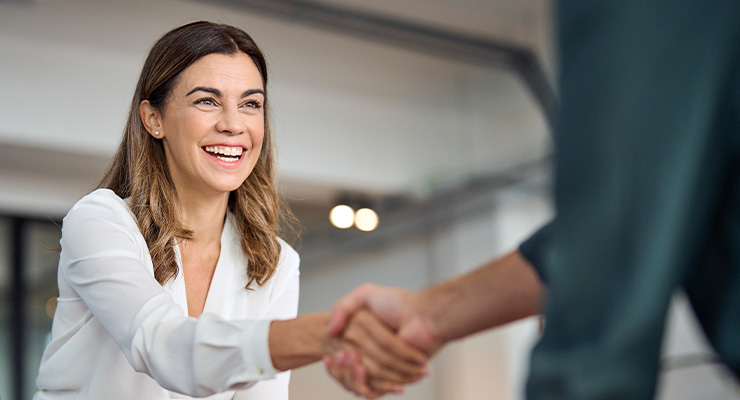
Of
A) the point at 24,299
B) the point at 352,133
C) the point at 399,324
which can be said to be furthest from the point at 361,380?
the point at 24,299

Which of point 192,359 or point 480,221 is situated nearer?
point 192,359

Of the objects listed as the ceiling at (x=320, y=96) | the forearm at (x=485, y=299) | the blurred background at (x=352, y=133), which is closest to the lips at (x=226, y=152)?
the forearm at (x=485, y=299)

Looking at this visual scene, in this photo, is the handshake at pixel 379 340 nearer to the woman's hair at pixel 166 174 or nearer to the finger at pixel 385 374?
the finger at pixel 385 374

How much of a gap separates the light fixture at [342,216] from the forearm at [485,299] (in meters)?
5.87

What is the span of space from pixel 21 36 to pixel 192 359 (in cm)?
443

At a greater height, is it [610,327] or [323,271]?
[610,327]

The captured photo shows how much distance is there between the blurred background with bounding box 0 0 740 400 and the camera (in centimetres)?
514

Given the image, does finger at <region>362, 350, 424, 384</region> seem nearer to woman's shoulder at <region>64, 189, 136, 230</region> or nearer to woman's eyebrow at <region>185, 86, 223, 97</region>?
woman's shoulder at <region>64, 189, 136, 230</region>

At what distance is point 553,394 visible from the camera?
2.02ft

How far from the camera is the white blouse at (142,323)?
1299 millimetres

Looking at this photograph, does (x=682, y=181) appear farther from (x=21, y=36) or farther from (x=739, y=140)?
(x=21, y=36)

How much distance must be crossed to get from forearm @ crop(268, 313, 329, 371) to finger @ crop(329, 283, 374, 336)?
0.19ft

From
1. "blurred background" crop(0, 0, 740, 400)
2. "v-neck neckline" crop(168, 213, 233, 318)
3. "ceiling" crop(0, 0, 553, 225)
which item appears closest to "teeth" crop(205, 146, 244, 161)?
"v-neck neckline" crop(168, 213, 233, 318)

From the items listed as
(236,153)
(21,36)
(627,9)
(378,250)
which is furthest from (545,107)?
(627,9)
